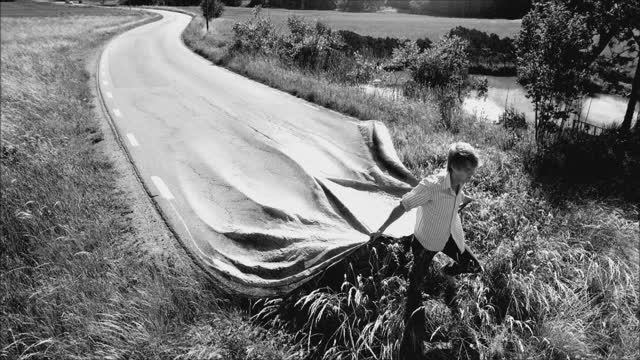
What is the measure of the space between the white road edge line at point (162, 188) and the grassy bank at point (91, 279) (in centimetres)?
53

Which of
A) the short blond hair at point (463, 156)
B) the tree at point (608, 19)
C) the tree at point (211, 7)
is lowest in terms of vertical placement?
the short blond hair at point (463, 156)

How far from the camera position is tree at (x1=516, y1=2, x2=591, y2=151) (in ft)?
25.1

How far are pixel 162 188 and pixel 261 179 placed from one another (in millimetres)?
1841

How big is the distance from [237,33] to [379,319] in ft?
68.5

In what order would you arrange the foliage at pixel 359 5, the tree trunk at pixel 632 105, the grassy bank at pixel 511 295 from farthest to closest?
the foliage at pixel 359 5 < the tree trunk at pixel 632 105 < the grassy bank at pixel 511 295

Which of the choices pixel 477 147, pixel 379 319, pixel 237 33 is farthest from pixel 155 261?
pixel 237 33

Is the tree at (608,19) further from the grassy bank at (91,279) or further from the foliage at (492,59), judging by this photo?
the foliage at (492,59)

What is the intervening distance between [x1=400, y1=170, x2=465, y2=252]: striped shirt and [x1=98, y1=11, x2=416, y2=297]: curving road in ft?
2.60

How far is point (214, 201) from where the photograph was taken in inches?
245

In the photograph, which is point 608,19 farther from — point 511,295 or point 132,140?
point 132,140

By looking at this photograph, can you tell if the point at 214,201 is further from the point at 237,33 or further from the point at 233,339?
the point at 237,33

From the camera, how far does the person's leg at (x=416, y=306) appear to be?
373 centimetres

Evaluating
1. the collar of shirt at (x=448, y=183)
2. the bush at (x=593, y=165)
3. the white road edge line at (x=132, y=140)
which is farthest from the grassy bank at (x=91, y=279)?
the bush at (x=593, y=165)

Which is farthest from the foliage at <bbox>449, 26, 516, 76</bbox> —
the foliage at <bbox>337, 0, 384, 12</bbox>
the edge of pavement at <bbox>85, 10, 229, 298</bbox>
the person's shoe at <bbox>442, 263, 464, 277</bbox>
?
the foliage at <bbox>337, 0, 384, 12</bbox>
